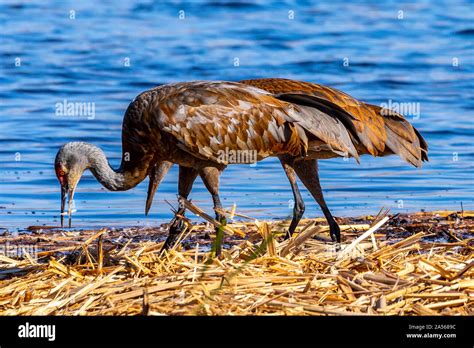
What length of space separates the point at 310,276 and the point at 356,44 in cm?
1764

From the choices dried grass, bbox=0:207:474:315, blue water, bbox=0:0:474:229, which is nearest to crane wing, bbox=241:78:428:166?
dried grass, bbox=0:207:474:315

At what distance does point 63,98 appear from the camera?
19766 millimetres

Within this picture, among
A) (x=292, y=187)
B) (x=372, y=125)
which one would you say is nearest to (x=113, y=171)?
(x=292, y=187)

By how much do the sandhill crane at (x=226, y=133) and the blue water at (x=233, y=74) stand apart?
84.6 inches

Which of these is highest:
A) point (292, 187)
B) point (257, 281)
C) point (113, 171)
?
point (113, 171)

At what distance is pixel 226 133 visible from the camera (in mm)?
9438

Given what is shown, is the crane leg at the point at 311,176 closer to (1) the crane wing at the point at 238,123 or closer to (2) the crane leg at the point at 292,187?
(2) the crane leg at the point at 292,187

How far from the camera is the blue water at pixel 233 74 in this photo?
1309 centimetres

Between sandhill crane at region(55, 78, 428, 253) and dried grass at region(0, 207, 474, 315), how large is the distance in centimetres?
81

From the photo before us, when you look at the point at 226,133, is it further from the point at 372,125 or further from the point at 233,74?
the point at 233,74

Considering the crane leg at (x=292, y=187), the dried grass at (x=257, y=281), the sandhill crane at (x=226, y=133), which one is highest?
the sandhill crane at (x=226, y=133)

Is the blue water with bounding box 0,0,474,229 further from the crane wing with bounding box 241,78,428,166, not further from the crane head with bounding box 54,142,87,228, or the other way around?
the crane wing with bounding box 241,78,428,166

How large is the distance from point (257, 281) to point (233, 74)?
13762 millimetres

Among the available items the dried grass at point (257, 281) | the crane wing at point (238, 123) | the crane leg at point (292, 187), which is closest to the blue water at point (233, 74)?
the crane leg at point (292, 187)
